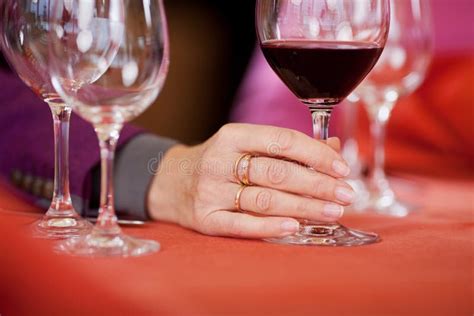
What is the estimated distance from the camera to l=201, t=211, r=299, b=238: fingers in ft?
2.41

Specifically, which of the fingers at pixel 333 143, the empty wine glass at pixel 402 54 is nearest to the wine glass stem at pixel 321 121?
the fingers at pixel 333 143

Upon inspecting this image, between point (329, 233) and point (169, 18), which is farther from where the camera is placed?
point (169, 18)

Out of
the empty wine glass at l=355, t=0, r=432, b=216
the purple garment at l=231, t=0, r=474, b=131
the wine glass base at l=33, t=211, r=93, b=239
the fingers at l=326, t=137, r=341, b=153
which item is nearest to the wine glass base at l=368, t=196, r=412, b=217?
the empty wine glass at l=355, t=0, r=432, b=216

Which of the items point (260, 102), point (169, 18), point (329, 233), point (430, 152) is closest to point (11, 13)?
point (329, 233)

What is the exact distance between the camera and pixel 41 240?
0.69 meters

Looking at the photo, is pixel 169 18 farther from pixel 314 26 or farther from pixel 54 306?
pixel 54 306

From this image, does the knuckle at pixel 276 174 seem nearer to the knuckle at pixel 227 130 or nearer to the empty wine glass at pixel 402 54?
the knuckle at pixel 227 130

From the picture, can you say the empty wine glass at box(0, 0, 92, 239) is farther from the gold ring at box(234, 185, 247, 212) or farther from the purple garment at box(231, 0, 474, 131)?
the purple garment at box(231, 0, 474, 131)

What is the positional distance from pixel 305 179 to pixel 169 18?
2107mm

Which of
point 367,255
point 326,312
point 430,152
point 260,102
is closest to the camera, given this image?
point 326,312

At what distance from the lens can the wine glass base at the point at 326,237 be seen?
0.73m

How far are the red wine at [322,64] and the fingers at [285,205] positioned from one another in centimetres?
9

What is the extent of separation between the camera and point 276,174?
760 mm

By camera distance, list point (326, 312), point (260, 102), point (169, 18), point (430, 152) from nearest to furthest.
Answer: point (326, 312) < point (430, 152) < point (260, 102) < point (169, 18)
